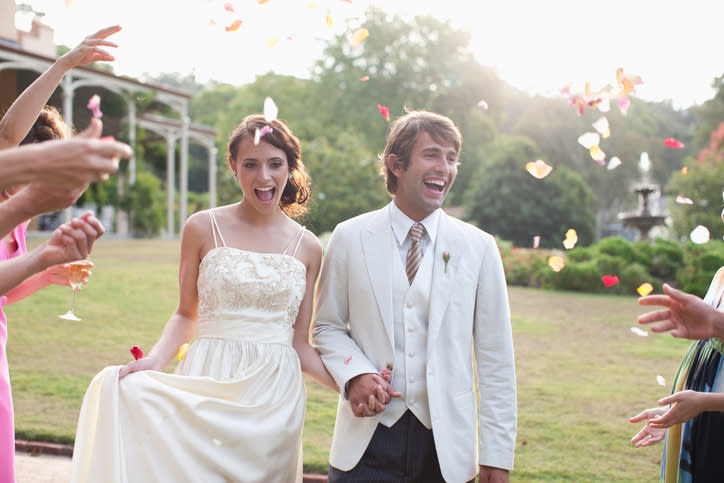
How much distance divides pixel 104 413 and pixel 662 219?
16927mm

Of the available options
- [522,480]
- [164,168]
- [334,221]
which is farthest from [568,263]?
[164,168]

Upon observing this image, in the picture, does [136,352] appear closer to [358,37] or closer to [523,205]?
[358,37]

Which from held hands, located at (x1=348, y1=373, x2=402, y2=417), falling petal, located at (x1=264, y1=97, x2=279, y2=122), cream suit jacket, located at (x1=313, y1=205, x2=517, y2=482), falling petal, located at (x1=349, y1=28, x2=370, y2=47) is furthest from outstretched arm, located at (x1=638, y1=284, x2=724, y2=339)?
falling petal, located at (x1=349, y1=28, x2=370, y2=47)

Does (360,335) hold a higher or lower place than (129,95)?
lower

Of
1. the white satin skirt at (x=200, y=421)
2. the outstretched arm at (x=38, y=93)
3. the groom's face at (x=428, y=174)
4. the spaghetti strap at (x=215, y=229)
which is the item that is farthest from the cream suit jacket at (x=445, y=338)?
the outstretched arm at (x=38, y=93)

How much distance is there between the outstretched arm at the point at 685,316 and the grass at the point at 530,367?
2.95 metres

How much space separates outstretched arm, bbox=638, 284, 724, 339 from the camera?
2.35m

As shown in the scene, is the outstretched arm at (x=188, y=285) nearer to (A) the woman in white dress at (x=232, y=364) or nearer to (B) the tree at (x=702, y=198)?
(A) the woman in white dress at (x=232, y=364)

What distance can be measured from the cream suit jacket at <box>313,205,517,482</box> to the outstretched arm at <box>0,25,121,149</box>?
1449 mm

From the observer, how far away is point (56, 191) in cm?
197

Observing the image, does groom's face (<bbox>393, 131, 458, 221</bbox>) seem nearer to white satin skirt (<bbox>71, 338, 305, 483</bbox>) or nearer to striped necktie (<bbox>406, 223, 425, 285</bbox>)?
striped necktie (<bbox>406, 223, 425, 285</bbox>)

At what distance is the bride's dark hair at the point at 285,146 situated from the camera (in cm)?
341

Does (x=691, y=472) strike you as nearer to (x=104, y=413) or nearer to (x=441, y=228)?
(x=441, y=228)

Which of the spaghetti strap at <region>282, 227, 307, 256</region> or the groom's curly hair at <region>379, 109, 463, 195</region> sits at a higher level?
the groom's curly hair at <region>379, 109, 463, 195</region>
